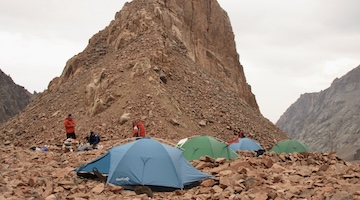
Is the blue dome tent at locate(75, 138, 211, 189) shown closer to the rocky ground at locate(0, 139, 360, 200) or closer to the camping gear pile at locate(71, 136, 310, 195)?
the camping gear pile at locate(71, 136, 310, 195)

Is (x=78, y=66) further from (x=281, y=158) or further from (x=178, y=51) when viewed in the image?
(x=281, y=158)

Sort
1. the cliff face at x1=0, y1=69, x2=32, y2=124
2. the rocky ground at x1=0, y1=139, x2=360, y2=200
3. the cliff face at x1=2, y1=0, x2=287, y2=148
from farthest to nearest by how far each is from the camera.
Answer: the cliff face at x1=0, y1=69, x2=32, y2=124 < the cliff face at x1=2, y1=0, x2=287, y2=148 < the rocky ground at x1=0, y1=139, x2=360, y2=200

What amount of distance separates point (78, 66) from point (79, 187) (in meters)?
28.3

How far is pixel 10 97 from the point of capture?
95688 mm

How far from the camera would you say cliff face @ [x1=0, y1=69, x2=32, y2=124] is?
291 feet

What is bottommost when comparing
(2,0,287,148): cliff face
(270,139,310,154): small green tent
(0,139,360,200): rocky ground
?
(0,139,360,200): rocky ground

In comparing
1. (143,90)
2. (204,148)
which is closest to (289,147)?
(204,148)

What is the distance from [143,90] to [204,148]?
10.1 metres

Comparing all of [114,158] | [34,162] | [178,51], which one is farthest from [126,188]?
[178,51]

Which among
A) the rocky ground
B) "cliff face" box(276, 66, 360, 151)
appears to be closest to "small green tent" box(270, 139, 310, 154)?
the rocky ground

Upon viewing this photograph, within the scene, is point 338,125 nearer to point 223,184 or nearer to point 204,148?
point 204,148

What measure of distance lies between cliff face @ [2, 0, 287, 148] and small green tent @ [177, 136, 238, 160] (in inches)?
217

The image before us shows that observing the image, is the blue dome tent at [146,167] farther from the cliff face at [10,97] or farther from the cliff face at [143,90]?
the cliff face at [10,97]

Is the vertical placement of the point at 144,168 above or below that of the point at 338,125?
below
